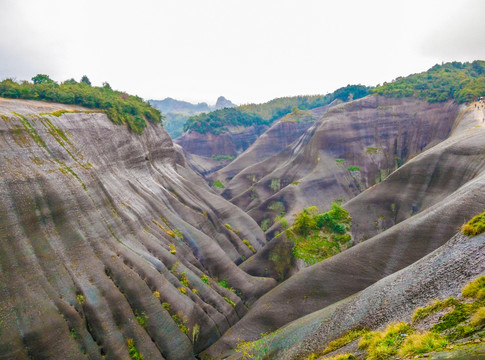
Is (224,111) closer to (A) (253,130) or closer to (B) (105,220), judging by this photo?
(A) (253,130)

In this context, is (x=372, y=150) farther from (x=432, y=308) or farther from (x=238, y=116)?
(x=238, y=116)

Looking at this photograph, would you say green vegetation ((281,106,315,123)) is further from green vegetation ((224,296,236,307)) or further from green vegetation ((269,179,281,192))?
green vegetation ((224,296,236,307))

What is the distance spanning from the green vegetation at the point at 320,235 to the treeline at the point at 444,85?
46.6m

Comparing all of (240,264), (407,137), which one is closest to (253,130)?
(407,137)

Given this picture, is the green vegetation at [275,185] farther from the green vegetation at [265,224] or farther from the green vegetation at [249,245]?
the green vegetation at [249,245]

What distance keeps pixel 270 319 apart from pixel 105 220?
55.7 feet

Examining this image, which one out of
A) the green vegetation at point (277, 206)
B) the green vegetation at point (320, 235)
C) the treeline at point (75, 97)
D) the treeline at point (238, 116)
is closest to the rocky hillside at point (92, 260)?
the treeline at point (75, 97)

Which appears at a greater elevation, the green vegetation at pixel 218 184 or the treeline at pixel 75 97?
the treeline at pixel 75 97

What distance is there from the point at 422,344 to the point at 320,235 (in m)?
26.4

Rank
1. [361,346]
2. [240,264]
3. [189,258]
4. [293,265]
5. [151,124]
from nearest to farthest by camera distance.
A: 1. [361,346]
2. [189,258]
3. [293,265]
4. [240,264]
5. [151,124]

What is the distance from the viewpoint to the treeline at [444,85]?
60.4 metres

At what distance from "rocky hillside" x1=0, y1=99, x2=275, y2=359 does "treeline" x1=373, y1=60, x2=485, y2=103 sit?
62117mm

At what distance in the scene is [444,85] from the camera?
7394 centimetres

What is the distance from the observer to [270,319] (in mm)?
24828
